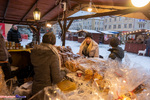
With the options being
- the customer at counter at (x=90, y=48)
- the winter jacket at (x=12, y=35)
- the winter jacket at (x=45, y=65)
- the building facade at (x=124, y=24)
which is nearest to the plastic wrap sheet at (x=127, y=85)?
the winter jacket at (x=45, y=65)

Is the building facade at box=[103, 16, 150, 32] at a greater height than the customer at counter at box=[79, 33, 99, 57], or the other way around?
the building facade at box=[103, 16, 150, 32]

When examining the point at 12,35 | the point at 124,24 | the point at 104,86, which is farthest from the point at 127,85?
the point at 124,24

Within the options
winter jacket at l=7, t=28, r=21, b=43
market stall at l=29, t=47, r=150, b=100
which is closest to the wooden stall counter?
market stall at l=29, t=47, r=150, b=100

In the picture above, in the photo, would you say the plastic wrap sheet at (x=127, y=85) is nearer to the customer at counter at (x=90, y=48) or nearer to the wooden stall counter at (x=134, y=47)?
the customer at counter at (x=90, y=48)

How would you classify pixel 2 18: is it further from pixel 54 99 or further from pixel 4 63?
pixel 54 99

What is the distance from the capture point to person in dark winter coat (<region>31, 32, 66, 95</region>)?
1.58m

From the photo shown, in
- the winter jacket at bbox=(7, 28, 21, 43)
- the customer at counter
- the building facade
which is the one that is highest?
the building facade

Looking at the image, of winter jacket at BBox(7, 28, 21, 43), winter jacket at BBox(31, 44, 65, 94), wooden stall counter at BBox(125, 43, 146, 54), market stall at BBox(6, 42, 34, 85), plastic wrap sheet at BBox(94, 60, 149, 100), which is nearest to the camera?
plastic wrap sheet at BBox(94, 60, 149, 100)

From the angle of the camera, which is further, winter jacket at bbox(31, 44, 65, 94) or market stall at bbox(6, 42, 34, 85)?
market stall at bbox(6, 42, 34, 85)

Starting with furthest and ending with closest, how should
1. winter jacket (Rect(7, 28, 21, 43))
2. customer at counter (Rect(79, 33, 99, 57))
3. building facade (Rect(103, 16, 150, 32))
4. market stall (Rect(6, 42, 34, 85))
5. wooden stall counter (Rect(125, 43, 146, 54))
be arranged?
building facade (Rect(103, 16, 150, 32)) < wooden stall counter (Rect(125, 43, 146, 54)) < winter jacket (Rect(7, 28, 21, 43)) < market stall (Rect(6, 42, 34, 85)) < customer at counter (Rect(79, 33, 99, 57))

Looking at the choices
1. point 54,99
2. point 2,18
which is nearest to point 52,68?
point 54,99

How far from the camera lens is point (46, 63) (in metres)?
1.59

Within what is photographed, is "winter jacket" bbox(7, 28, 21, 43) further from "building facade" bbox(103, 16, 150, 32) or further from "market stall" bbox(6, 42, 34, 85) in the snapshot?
"building facade" bbox(103, 16, 150, 32)

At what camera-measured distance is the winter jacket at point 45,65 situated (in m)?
1.58
